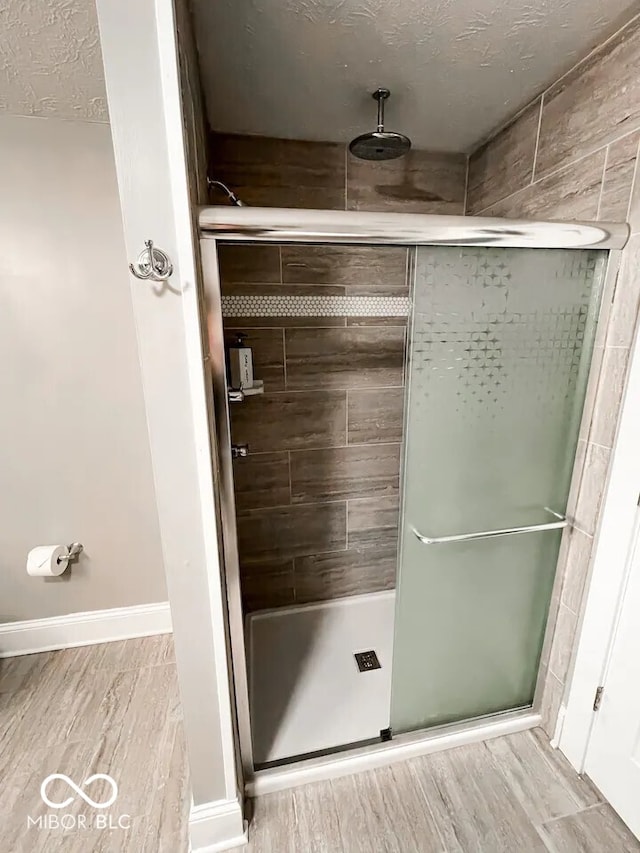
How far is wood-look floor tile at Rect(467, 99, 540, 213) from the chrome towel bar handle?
123cm

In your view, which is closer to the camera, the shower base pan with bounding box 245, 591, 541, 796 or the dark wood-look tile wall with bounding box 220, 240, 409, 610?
the shower base pan with bounding box 245, 591, 541, 796

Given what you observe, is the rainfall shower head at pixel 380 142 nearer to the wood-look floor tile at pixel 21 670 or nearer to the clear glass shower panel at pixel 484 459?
the clear glass shower panel at pixel 484 459

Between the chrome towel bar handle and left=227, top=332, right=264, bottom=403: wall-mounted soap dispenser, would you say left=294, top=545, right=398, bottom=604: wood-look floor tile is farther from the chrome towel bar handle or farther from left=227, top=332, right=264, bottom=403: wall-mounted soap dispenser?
left=227, top=332, right=264, bottom=403: wall-mounted soap dispenser

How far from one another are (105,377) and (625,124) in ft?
6.27

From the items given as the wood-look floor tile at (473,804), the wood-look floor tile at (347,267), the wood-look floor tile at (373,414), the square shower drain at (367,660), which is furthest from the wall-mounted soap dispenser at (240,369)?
the wood-look floor tile at (473,804)

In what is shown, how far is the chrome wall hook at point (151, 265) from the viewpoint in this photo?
74 cm

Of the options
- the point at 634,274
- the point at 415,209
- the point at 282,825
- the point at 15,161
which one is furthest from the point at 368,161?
the point at 282,825

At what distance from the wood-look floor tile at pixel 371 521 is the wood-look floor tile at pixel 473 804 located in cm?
92

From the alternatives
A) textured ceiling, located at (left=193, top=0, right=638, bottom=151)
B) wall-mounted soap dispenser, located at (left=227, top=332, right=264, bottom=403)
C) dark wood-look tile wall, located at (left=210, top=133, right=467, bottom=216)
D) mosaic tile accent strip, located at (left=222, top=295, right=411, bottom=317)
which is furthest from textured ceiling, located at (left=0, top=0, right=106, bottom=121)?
wall-mounted soap dispenser, located at (left=227, top=332, right=264, bottom=403)

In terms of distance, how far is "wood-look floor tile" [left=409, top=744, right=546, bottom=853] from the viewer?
113 cm

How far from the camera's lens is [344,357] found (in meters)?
1.81

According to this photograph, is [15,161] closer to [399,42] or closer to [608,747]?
[399,42]

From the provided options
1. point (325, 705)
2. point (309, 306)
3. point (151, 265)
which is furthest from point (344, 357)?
point (325, 705)

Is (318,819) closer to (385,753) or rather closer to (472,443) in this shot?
(385,753)
